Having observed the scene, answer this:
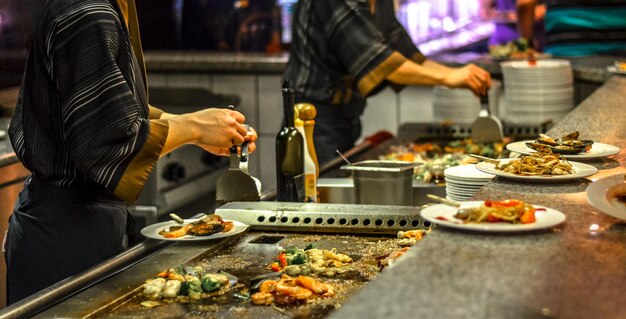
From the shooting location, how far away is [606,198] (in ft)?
6.18

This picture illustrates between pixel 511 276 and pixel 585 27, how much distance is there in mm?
4441

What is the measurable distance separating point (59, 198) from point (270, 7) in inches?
232

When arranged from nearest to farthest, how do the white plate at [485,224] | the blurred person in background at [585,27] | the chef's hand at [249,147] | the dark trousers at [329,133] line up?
the white plate at [485,224], the chef's hand at [249,147], the dark trousers at [329,133], the blurred person in background at [585,27]

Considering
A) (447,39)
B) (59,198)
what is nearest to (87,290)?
(59,198)

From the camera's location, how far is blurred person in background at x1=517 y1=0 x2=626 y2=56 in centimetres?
545

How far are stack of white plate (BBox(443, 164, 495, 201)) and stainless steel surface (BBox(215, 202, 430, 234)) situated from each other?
12 centimetres

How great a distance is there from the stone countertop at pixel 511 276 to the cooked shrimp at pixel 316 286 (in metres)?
0.33

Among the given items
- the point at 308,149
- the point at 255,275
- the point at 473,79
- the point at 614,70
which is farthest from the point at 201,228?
the point at 614,70

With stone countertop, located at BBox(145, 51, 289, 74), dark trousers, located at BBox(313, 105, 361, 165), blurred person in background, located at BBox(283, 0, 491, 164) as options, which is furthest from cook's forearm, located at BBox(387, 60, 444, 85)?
stone countertop, located at BBox(145, 51, 289, 74)

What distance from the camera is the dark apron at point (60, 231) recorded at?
2.57 meters

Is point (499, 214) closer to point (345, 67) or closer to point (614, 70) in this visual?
point (345, 67)

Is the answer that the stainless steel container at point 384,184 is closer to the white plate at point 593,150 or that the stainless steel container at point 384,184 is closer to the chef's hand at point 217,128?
the white plate at point 593,150

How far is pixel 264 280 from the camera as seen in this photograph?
2057 millimetres

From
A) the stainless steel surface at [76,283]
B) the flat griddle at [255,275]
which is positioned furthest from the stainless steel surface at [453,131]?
the stainless steel surface at [76,283]
